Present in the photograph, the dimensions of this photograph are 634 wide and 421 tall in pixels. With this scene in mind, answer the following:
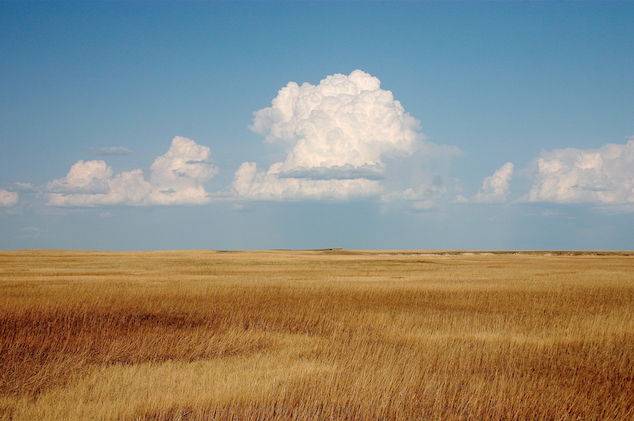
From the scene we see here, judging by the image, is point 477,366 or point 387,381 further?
point 477,366

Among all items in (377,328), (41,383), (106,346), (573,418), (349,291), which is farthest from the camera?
(349,291)

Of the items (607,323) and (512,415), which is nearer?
(512,415)

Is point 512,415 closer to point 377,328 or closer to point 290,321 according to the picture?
point 377,328

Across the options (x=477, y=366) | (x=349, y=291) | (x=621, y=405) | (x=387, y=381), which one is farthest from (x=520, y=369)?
(x=349, y=291)

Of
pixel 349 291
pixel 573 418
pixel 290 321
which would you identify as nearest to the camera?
pixel 573 418

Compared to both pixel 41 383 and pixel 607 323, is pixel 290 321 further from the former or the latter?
pixel 607 323

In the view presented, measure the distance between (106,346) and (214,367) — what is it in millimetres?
3876

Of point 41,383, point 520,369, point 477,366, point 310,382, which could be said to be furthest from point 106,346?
point 520,369

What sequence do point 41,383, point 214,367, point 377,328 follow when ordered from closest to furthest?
point 41,383 → point 214,367 → point 377,328

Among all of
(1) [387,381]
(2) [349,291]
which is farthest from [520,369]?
(2) [349,291]

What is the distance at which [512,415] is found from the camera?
8.35m

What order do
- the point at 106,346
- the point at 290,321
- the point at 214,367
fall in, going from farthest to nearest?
the point at 290,321
the point at 106,346
the point at 214,367

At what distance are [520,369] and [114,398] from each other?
891cm

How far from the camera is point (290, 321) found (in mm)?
17438
